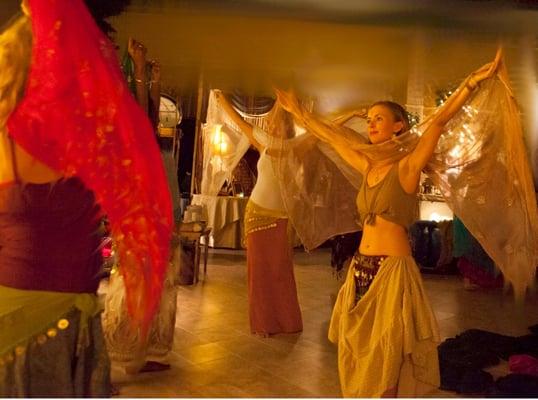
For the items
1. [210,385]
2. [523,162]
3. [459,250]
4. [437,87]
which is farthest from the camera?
[459,250]

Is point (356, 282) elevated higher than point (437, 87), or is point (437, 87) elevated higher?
point (437, 87)

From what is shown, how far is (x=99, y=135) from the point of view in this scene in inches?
42.7

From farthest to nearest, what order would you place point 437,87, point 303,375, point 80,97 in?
point 437,87
point 303,375
point 80,97

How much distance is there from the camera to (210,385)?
94.0 inches

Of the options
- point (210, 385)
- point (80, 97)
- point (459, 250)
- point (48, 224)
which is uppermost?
point (80, 97)

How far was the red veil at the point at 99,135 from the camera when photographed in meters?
1.04

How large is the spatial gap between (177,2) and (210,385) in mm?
1832

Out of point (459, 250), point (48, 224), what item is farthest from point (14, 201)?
point (459, 250)

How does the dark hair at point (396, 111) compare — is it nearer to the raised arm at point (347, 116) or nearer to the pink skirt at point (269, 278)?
the raised arm at point (347, 116)

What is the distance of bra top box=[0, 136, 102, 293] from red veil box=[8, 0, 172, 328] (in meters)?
0.05

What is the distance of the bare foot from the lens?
2514 millimetres

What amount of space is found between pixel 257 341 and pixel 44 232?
7.47ft

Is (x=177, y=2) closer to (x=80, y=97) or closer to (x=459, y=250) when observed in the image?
(x=80, y=97)

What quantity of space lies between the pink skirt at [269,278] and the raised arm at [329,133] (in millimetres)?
989
